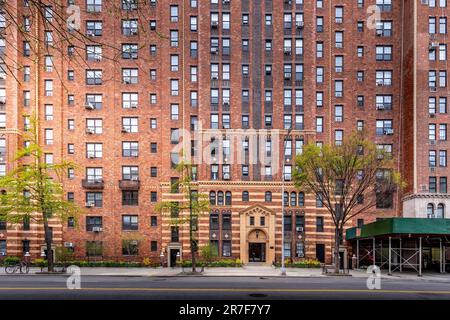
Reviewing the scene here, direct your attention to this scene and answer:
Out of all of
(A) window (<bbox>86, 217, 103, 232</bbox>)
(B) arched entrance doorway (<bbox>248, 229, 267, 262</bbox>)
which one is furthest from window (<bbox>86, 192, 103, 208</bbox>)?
Answer: (B) arched entrance doorway (<bbox>248, 229, 267, 262</bbox>)

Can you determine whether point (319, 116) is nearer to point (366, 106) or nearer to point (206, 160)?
point (366, 106)

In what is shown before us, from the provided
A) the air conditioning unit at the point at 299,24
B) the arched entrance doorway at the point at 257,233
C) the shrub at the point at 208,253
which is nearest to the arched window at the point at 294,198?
the arched entrance doorway at the point at 257,233

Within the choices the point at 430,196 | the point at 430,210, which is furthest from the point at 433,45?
the point at 430,210

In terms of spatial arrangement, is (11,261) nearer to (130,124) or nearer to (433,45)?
(130,124)

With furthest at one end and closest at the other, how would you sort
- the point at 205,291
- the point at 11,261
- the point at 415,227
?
the point at 11,261 < the point at 415,227 < the point at 205,291

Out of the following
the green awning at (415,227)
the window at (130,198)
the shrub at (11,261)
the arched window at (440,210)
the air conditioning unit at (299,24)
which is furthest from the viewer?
→ the air conditioning unit at (299,24)

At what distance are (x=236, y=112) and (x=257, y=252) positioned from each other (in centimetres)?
1784

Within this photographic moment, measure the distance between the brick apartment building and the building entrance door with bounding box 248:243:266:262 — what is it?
0.13 meters

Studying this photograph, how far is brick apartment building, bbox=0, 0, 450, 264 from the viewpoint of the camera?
42.5 metres

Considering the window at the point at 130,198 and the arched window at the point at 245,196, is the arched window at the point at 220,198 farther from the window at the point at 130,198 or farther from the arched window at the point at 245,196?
the window at the point at 130,198

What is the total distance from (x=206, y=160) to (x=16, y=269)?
22.7 m

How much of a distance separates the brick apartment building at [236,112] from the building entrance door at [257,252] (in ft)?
0.44

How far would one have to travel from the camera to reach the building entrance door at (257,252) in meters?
42.6

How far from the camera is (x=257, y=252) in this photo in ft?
140
